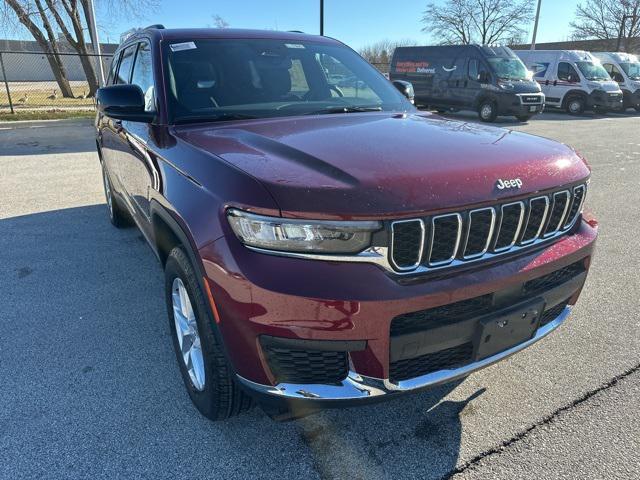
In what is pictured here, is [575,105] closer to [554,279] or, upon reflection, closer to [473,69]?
[473,69]

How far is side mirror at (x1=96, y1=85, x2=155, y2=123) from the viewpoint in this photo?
2680 millimetres

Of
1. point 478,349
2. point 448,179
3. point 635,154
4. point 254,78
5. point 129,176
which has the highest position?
point 254,78

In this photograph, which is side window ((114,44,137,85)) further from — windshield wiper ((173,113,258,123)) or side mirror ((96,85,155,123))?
windshield wiper ((173,113,258,123))

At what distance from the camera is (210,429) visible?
2.27 metres

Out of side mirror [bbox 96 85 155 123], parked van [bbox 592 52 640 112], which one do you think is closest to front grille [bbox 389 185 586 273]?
side mirror [bbox 96 85 155 123]

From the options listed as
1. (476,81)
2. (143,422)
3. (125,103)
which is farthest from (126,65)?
(476,81)

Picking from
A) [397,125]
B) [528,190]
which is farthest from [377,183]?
[397,125]

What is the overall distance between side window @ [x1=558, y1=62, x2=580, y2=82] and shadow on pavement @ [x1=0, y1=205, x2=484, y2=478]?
64.0 ft

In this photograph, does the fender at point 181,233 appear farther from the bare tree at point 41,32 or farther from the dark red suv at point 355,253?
the bare tree at point 41,32

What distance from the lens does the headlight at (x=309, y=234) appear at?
64.8 inches

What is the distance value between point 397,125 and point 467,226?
1.03 meters

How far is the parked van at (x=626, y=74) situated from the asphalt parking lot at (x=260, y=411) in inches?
796

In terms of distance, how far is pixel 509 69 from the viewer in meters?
15.5

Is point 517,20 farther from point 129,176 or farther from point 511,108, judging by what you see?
point 129,176
